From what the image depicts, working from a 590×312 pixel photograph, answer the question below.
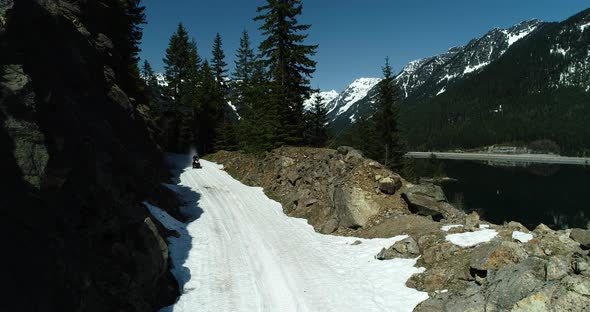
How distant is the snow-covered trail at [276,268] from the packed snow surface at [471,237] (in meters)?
1.79

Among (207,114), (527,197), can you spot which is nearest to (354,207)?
(207,114)

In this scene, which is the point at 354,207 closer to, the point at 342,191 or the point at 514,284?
the point at 342,191

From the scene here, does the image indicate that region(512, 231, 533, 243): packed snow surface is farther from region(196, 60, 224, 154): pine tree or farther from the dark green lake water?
the dark green lake water

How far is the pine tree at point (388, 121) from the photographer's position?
130ft

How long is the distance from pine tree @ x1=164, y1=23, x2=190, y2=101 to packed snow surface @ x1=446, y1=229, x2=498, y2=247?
2180 inches

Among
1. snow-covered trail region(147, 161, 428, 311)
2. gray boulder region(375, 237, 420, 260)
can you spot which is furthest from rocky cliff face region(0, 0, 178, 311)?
gray boulder region(375, 237, 420, 260)

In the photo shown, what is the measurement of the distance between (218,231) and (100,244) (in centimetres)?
836

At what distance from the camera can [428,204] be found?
16688 mm

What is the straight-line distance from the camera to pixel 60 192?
24.2ft

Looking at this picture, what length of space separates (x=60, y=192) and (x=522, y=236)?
45.3 feet

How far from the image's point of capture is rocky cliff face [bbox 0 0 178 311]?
5.70m

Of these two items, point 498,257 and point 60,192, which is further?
point 498,257

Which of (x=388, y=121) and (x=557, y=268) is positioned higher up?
(x=388, y=121)

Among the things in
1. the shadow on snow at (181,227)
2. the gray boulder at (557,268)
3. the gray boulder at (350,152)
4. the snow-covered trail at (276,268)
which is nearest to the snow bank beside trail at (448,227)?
the snow-covered trail at (276,268)
